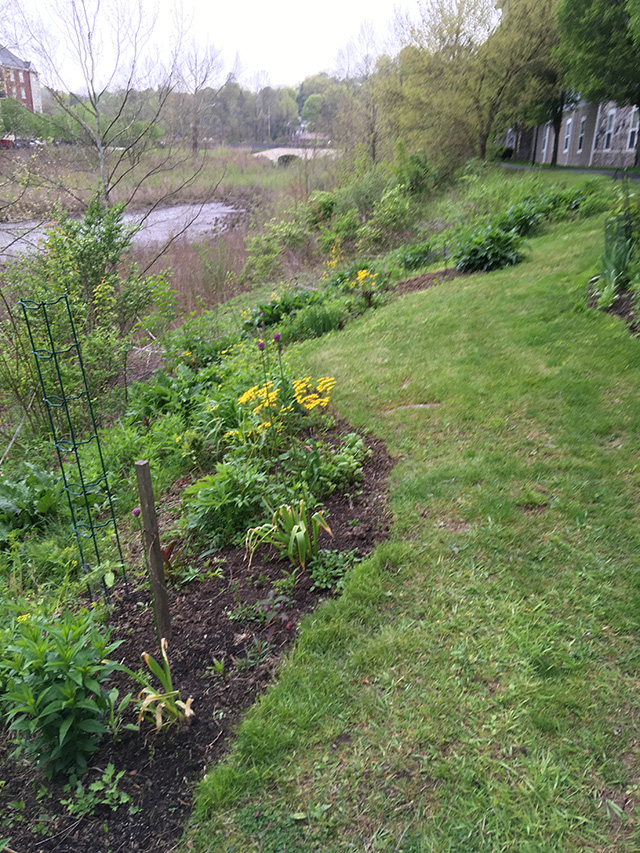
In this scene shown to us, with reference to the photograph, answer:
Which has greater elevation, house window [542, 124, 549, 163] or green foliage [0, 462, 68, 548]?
house window [542, 124, 549, 163]

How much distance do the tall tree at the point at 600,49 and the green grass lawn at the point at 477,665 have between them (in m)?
15.9

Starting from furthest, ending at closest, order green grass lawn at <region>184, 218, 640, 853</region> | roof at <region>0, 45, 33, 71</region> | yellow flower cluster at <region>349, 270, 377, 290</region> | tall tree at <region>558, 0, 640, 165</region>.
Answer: tall tree at <region>558, 0, 640, 165</region> → yellow flower cluster at <region>349, 270, 377, 290</region> → roof at <region>0, 45, 33, 71</region> → green grass lawn at <region>184, 218, 640, 853</region>

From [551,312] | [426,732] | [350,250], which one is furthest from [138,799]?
[350,250]

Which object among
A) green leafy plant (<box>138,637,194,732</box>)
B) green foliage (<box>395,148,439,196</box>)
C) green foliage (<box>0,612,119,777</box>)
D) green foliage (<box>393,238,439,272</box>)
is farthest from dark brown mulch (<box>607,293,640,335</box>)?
green foliage (<box>395,148,439,196</box>)

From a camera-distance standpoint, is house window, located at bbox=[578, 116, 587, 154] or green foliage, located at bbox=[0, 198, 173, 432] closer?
green foliage, located at bbox=[0, 198, 173, 432]

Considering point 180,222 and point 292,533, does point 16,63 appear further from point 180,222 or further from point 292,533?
point 180,222

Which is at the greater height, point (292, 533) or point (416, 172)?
point (416, 172)

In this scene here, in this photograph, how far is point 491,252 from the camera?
7.97 m

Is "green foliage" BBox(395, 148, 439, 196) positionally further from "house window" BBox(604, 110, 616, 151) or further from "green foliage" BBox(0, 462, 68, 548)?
"green foliage" BBox(0, 462, 68, 548)

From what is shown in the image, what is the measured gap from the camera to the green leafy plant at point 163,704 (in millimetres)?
2096

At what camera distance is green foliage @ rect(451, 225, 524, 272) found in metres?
7.92

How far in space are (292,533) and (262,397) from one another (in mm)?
1316

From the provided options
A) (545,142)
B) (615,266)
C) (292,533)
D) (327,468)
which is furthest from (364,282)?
(545,142)

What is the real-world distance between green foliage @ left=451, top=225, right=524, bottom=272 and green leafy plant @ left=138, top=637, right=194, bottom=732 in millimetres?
7309
